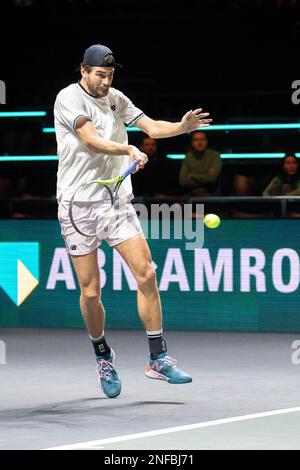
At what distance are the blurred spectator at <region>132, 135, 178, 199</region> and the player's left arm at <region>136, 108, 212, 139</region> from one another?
532 centimetres

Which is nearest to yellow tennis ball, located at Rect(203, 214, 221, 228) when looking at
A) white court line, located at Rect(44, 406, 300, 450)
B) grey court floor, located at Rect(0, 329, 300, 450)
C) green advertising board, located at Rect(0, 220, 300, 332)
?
green advertising board, located at Rect(0, 220, 300, 332)

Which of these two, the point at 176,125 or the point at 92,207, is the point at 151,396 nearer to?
the point at 92,207

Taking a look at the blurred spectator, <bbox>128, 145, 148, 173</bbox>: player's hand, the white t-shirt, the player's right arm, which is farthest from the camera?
the blurred spectator

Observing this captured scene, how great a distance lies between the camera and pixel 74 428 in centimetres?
753

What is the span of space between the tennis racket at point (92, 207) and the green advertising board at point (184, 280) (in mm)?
4236

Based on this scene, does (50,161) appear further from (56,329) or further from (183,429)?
(183,429)

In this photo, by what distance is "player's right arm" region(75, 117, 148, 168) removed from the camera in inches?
327

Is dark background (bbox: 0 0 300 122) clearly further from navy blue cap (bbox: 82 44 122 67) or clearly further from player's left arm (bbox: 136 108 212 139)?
navy blue cap (bbox: 82 44 122 67)

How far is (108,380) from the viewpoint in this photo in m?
8.93

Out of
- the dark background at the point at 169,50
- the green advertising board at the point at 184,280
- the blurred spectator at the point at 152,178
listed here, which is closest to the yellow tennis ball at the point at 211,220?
the green advertising board at the point at 184,280

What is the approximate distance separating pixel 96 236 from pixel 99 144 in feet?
2.44

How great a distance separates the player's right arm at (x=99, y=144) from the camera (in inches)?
327

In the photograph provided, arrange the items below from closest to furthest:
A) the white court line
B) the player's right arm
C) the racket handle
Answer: the white court line, the player's right arm, the racket handle

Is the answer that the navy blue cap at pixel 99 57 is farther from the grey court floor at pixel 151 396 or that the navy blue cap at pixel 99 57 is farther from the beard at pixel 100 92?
the grey court floor at pixel 151 396
